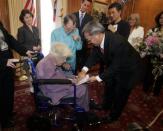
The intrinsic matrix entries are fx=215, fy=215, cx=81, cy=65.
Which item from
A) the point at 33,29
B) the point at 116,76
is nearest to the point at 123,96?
the point at 116,76

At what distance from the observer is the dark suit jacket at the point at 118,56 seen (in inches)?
99.7

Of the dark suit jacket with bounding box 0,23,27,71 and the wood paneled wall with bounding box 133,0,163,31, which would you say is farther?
the wood paneled wall with bounding box 133,0,163,31

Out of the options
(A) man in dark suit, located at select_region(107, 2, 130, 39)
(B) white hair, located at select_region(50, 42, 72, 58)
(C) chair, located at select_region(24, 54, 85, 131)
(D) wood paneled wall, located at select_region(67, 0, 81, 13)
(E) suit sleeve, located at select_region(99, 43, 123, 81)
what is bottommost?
(C) chair, located at select_region(24, 54, 85, 131)

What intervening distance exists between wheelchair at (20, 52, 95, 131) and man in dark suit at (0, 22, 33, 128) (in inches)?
8.5

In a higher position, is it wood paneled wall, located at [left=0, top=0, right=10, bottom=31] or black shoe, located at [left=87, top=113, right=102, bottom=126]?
wood paneled wall, located at [left=0, top=0, right=10, bottom=31]

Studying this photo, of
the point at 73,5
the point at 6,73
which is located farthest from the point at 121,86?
the point at 73,5

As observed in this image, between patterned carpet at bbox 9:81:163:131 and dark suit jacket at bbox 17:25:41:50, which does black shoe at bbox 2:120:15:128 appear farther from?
dark suit jacket at bbox 17:25:41:50

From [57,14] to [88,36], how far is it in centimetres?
245

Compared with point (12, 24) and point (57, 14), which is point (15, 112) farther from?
point (57, 14)

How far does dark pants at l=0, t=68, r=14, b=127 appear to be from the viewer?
102 inches

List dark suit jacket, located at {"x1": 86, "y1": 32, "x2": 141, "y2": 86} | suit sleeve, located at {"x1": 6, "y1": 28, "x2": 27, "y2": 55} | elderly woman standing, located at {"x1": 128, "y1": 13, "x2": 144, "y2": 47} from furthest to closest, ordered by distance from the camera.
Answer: elderly woman standing, located at {"x1": 128, "y1": 13, "x2": 144, "y2": 47}
suit sleeve, located at {"x1": 6, "y1": 28, "x2": 27, "y2": 55}
dark suit jacket, located at {"x1": 86, "y1": 32, "x2": 141, "y2": 86}

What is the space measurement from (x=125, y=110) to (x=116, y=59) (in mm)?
1220

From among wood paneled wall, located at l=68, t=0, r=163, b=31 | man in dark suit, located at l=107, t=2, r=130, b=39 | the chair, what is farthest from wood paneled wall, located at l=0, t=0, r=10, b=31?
wood paneled wall, located at l=68, t=0, r=163, b=31

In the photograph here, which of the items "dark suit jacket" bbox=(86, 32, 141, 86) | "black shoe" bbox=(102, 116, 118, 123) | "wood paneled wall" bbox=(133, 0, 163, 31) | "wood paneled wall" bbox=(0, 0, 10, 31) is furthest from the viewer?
"wood paneled wall" bbox=(133, 0, 163, 31)
